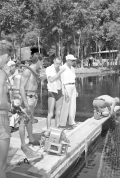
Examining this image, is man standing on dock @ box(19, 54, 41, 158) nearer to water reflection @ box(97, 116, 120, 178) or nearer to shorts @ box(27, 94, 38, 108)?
shorts @ box(27, 94, 38, 108)

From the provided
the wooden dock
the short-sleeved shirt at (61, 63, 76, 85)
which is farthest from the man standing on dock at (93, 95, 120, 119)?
the short-sleeved shirt at (61, 63, 76, 85)

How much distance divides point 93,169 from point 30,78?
6.18 ft

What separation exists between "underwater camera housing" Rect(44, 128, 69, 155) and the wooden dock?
87 millimetres

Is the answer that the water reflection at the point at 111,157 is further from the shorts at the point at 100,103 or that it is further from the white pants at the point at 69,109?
the white pants at the point at 69,109

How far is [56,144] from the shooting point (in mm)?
4367

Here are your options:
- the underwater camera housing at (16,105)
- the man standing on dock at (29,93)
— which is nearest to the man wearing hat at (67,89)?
the man standing on dock at (29,93)

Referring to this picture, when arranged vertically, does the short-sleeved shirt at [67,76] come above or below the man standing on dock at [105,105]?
above

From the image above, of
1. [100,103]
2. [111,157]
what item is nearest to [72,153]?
[111,157]

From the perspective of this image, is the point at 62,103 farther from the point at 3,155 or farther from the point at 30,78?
the point at 3,155

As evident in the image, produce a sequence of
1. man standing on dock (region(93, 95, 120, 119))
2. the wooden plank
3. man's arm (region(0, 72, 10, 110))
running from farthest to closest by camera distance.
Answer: man standing on dock (region(93, 95, 120, 119)), the wooden plank, man's arm (region(0, 72, 10, 110))

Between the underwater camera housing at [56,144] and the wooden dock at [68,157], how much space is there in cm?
9

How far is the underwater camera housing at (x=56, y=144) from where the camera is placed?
4.33 meters

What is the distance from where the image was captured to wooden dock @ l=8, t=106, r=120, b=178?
3779 millimetres

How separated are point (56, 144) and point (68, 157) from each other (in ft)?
1.04
